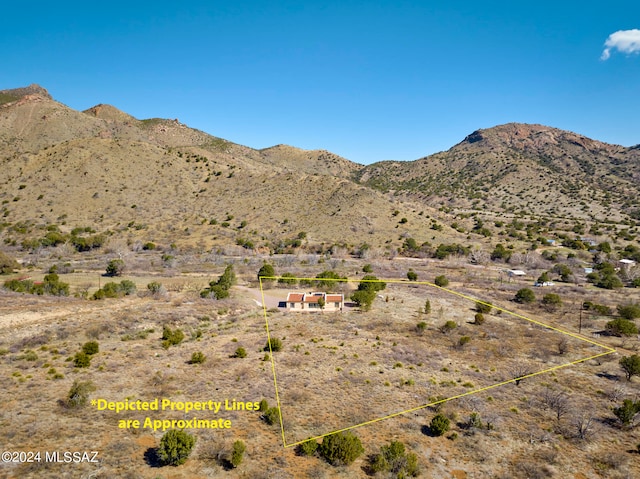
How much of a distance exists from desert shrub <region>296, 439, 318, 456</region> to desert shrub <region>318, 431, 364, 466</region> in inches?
12.7

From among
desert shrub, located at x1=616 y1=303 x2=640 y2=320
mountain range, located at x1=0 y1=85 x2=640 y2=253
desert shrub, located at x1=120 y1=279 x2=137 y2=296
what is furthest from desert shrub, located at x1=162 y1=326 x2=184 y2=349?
mountain range, located at x1=0 y1=85 x2=640 y2=253

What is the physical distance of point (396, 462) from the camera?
51.7 ft

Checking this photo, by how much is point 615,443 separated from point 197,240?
71.7m

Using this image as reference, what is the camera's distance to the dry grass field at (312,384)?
1606 cm

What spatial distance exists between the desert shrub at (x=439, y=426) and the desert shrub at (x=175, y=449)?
12082mm

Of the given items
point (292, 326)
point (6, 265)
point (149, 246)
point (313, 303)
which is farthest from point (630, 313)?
point (6, 265)

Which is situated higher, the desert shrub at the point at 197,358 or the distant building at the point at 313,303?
the distant building at the point at 313,303

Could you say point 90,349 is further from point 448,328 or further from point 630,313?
point 630,313

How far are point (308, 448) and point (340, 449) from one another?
5.04ft

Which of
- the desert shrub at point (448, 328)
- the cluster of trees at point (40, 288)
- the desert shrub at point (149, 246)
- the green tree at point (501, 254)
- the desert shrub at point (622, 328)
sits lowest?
the desert shrub at point (448, 328)

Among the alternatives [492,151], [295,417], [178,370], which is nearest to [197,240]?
[178,370]

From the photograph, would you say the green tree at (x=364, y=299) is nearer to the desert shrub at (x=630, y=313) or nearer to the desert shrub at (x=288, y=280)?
the desert shrub at (x=288, y=280)

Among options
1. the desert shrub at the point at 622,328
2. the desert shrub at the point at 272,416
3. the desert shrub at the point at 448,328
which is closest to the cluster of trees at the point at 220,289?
the desert shrub at the point at 448,328

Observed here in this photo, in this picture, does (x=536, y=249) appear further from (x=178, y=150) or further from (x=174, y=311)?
(x=178, y=150)
